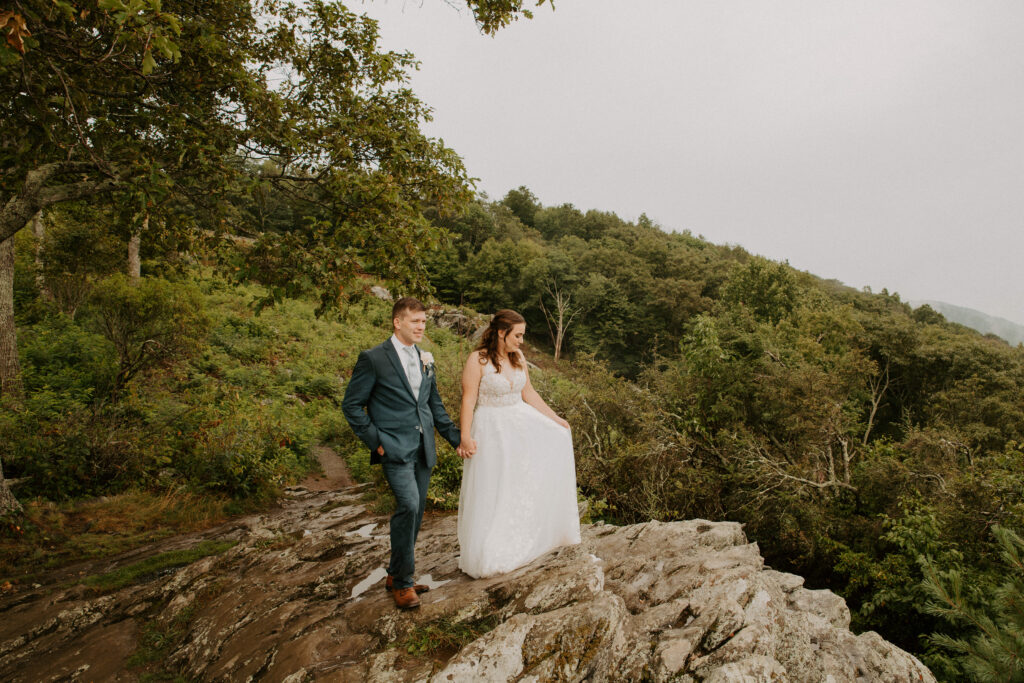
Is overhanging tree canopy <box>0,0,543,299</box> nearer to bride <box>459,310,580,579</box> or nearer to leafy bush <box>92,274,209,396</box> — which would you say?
bride <box>459,310,580,579</box>

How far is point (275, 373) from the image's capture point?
1808 centimetres

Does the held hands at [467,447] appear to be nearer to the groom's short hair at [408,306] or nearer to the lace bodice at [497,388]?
the lace bodice at [497,388]

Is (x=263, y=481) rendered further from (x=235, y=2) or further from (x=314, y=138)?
(x=235, y=2)

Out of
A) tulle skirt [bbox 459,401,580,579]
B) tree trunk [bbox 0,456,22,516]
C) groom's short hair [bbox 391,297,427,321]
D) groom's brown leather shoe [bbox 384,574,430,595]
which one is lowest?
tree trunk [bbox 0,456,22,516]

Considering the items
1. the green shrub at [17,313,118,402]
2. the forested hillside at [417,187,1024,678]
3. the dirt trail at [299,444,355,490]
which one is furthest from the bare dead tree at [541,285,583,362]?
the green shrub at [17,313,118,402]

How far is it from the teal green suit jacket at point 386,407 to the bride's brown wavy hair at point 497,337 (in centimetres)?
66

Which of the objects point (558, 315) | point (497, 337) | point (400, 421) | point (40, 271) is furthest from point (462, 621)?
point (558, 315)

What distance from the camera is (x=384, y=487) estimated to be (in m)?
8.80

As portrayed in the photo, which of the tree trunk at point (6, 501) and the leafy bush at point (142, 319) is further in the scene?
the leafy bush at point (142, 319)

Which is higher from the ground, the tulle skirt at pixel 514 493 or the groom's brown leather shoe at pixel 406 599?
the tulle skirt at pixel 514 493

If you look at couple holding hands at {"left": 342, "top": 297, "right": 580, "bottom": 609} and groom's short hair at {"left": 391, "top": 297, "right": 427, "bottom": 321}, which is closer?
couple holding hands at {"left": 342, "top": 297, "right": 580, "bottom": 609}

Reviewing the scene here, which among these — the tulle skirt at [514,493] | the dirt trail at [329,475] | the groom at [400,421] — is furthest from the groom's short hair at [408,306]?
the dirt trail at [329,475]

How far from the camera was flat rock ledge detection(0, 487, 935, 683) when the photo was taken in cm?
268

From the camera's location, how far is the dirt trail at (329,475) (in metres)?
11.2
